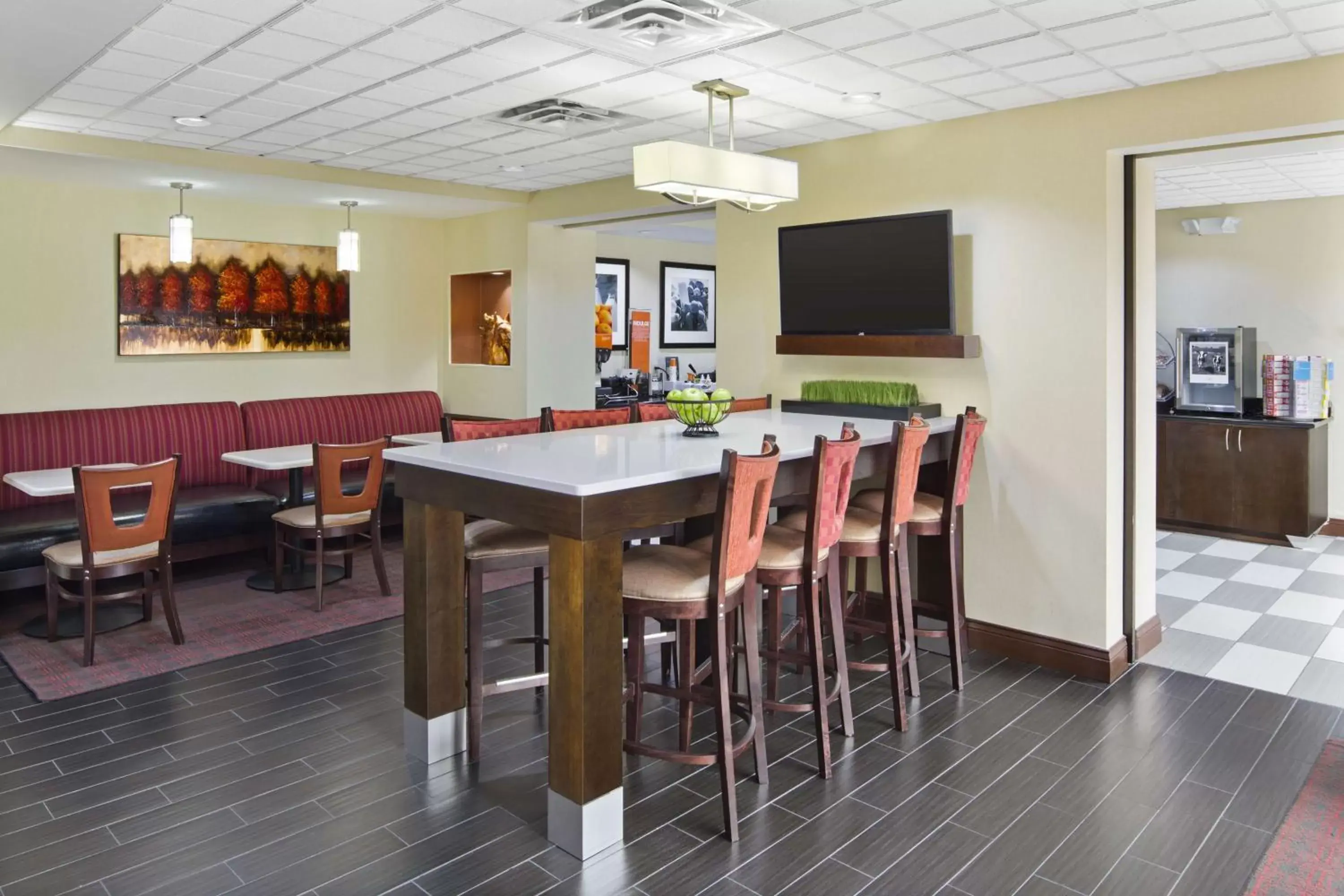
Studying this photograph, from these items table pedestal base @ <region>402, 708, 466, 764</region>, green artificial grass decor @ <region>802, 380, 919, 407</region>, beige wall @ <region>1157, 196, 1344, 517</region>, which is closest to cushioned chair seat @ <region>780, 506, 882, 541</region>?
green artificial grass decor @ <region>802, 380, 919, 407</region>

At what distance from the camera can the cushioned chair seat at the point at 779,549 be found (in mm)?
3104

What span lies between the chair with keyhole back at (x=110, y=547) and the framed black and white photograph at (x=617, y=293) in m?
4.91

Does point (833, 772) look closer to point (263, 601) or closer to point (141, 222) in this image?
point (263, 601)

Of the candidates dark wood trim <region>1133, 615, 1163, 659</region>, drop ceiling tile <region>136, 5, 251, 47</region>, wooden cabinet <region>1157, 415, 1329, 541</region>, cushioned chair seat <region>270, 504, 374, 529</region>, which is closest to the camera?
drop ceiling tile <region>136, 5, 251, 47</region>

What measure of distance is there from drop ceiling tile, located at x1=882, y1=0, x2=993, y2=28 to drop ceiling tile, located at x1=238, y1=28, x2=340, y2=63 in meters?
1.86

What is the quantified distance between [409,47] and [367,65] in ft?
0.96

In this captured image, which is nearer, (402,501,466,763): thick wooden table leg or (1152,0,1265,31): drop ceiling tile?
(1152,0,1265,31): drop ceiling tile

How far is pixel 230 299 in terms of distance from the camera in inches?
251

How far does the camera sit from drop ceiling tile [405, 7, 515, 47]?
9.57 feet

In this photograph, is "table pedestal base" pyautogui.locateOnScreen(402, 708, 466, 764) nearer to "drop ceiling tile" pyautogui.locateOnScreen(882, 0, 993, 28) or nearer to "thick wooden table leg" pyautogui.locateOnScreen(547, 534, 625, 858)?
"thick wooden table leg" pyautogui.locateOnScreen(547, 534, 625, 858)

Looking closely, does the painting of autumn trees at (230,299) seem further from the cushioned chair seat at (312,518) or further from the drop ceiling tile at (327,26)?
the drop ceiling tile at (327,26)

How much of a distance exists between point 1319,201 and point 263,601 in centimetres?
715

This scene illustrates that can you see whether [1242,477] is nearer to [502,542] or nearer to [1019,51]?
[1019,51]

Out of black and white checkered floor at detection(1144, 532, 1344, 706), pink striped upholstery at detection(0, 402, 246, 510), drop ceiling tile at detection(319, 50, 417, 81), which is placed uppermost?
drop ceiling tile at detection(319, 50, 417, 81)
